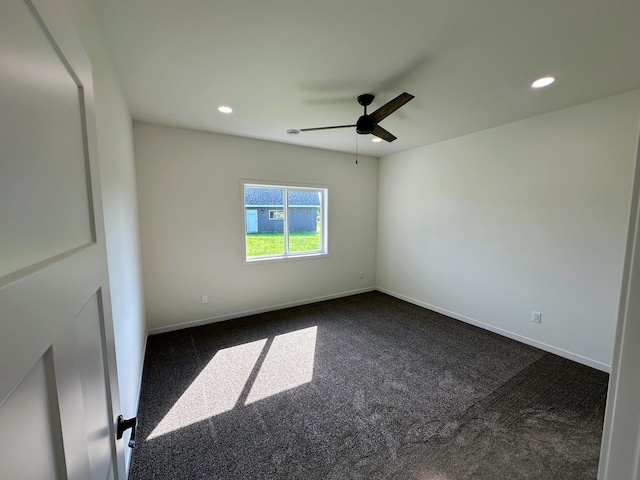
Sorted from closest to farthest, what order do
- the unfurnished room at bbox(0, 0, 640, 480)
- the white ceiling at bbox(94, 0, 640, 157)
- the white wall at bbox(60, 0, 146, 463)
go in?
the unfurnished room at bbox(0, 0, 640, 480) → the white wall at bbox(60, 0, 146, 463) → the white ceiling at bbox(94, 0, 640, 157)

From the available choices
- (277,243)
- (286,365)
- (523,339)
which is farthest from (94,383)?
(523,339)

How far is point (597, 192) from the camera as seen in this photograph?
100 inches

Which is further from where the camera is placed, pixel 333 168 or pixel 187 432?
pixel 333 168

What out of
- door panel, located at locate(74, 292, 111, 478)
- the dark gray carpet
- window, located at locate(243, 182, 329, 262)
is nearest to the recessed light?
the dark gray carpet

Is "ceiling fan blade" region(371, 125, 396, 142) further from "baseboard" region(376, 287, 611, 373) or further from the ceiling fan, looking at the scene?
"baseboard" region(376, 287, 611, 373)

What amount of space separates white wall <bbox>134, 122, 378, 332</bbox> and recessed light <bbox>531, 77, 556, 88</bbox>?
2.76 metres

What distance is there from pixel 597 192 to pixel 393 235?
2.65 metres

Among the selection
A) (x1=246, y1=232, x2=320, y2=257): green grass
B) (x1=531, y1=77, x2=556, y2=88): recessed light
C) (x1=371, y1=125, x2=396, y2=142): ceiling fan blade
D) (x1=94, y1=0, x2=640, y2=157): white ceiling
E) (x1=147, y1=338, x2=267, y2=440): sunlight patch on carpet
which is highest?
(x1=94, y1=0, x2=640, y2=157): white ceiling

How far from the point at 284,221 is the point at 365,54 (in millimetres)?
2762

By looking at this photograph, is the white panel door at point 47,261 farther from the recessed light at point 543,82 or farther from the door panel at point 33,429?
the recessed light at point 543,82

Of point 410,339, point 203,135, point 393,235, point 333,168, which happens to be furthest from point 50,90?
point 393,235

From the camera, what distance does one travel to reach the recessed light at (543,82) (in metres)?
2.12

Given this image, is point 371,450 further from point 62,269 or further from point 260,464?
point 62,269

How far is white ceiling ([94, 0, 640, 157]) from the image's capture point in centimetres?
145
